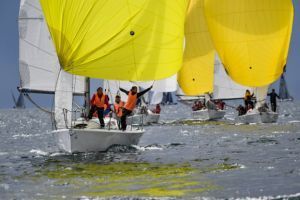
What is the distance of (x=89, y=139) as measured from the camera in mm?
23812

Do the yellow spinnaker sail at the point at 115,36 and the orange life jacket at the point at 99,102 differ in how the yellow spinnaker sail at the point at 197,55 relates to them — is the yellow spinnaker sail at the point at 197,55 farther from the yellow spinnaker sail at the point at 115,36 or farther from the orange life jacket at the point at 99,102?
the orange life jacket at the point at 99,102

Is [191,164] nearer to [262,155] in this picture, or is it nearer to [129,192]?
[262,155]

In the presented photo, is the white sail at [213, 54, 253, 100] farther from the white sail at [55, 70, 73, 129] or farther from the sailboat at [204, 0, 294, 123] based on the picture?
the white sail at [55, 70, 73, 129]

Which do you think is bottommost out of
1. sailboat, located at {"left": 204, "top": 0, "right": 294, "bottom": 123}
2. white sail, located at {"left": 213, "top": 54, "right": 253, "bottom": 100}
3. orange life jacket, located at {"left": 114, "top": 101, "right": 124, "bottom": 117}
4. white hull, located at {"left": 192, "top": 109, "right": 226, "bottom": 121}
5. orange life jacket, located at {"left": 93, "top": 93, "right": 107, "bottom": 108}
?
white hull, located at {"left": 192, "top": 109, "right": 226, "bottom": 121}

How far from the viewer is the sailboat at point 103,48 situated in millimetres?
23906

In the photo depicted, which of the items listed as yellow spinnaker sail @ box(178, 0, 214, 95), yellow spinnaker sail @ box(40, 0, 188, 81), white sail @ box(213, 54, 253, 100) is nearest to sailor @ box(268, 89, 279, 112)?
white sail @ box(213, 54, 253, 100)

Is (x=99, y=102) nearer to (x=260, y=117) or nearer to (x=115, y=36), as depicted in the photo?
(x=115, y=36)

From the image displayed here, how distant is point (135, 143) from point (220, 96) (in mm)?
30763

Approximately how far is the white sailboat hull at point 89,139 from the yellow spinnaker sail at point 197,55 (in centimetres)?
3139

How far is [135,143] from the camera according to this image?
25.8 meters

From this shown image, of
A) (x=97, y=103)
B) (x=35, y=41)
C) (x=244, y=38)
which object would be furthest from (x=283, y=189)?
(x=244, y=38)

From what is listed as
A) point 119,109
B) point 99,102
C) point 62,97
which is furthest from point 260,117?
point 62,97

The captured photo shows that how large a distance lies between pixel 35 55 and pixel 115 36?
681cm

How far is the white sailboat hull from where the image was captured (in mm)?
23484
